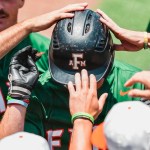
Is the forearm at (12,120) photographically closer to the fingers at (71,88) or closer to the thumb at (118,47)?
the fingers at (71,88)

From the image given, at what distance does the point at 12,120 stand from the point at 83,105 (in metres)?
0.81

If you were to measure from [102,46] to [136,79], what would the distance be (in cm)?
86

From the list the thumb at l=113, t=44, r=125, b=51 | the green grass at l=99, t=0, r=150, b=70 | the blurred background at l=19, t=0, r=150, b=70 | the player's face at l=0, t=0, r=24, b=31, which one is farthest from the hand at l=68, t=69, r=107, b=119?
the green grass at l=99, t=0, r=150, b=70

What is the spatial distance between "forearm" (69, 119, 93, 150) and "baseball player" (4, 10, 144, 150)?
0.63m

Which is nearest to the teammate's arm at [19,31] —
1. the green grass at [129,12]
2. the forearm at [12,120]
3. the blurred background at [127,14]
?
the forearm at [12,120]

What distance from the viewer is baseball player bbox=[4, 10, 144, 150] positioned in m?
4.37

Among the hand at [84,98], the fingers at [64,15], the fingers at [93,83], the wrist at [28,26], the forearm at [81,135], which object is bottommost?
the forearm at [81,135]

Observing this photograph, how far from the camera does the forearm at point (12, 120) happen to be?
177 inches

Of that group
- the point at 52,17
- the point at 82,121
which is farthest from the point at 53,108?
the point at 82,121

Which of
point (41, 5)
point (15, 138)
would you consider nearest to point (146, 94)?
point (15, 138)

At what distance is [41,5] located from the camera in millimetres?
7395

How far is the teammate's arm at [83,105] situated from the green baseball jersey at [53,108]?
24.7 inches

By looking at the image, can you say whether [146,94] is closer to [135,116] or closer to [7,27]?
[135,116]

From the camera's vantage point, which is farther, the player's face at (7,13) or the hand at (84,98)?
the player's face at (7,13)
